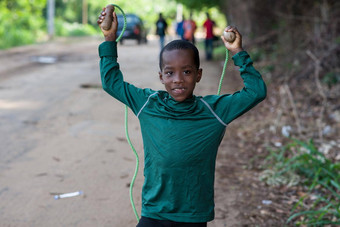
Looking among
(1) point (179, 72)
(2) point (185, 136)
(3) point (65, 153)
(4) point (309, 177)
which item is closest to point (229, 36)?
(1) point (179, 72)

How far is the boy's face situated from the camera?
91.8 inches

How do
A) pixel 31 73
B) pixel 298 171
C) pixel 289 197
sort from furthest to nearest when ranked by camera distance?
pixel 31 73
pixel 298 171
pixel 289 197

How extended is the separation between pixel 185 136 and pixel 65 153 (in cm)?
358

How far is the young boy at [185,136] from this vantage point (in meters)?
2.34

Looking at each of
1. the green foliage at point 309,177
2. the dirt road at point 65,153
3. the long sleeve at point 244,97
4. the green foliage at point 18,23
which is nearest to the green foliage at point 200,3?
the green foliage at point 18,23

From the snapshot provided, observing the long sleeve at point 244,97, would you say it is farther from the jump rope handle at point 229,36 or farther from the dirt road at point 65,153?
the dirt road at point 65,153

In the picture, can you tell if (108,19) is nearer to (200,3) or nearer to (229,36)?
(229,36)

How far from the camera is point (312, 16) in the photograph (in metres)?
9.55

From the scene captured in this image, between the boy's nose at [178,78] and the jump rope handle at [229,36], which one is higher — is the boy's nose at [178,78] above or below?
below

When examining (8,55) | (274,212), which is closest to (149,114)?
(274,212)

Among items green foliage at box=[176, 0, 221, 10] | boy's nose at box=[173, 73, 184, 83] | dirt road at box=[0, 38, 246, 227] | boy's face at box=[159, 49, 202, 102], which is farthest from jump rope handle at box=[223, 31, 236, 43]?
green foliage at box=[176, 0, 221, 10]

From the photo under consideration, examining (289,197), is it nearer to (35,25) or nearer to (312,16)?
(312,16)

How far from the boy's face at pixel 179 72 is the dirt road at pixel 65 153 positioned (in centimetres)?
190

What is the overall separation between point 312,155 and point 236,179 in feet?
2.95
